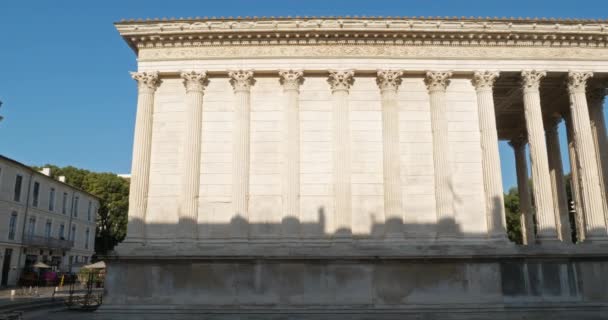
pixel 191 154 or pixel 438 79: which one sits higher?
pixel 438 79

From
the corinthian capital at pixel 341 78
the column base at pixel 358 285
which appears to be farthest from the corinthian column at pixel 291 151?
the column base at pixel 358 285

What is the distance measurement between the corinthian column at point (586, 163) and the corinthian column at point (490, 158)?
379 cm

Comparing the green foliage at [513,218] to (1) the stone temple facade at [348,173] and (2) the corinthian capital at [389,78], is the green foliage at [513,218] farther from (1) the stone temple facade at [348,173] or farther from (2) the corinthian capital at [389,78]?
(2) the corinthian capital at [389,78]

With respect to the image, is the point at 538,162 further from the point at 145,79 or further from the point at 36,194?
the point at 36,194

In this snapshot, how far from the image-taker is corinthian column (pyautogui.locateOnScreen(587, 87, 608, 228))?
23109mm

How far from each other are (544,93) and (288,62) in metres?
14.5

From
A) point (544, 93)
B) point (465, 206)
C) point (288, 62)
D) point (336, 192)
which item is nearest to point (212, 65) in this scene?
point (288, 62)

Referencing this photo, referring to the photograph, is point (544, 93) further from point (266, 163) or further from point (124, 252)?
point (124, 252)

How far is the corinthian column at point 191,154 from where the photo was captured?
2030 cm

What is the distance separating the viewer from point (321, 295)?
1928 centimetres

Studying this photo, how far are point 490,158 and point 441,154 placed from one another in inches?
84.3

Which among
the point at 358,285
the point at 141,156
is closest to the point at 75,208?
the point at 141,156

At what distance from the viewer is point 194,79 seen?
2181 centimetres

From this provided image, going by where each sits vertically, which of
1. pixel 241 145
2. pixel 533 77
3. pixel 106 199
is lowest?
pixel 241 145
